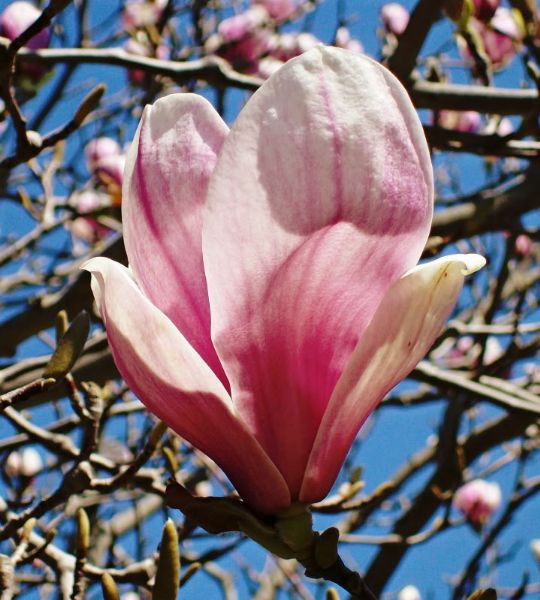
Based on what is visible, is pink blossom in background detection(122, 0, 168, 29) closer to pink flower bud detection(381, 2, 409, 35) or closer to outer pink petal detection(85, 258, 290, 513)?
pink flower bud detection(381, 2, 409, 35)

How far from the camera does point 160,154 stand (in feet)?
2.06

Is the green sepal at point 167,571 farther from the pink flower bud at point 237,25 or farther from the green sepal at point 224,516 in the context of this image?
the pink flower bud at point 237,25

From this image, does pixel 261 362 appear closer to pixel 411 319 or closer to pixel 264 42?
pixel 411 319

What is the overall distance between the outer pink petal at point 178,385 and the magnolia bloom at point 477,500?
8.04ft

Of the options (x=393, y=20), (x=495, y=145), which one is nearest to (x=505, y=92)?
(x=495, y=145)

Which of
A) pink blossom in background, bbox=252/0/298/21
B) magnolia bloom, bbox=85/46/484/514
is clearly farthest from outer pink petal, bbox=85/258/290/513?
pink blossom in background, bbox=252/0/298/21

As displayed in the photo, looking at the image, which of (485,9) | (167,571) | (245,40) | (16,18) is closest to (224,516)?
(167,571)

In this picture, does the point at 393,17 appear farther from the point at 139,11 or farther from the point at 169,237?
the point at 169,237

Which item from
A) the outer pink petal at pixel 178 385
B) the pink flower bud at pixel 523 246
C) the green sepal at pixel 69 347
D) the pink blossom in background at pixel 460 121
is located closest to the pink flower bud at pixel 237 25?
the pink blossom in background at pixel 460 121

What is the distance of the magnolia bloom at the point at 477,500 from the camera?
295 centimetres

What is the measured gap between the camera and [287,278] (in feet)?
1.86

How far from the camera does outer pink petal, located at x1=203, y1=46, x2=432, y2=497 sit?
21.2 inches

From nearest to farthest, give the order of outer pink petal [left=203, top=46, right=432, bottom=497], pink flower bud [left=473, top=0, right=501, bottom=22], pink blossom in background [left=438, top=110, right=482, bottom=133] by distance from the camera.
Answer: outer pink petal [left=203, top=46, right=432, bottom=497]
pink flower bud [left=473, top=0, right=501, bottom=22]
pink blossom in background [left=438, top=110, right=482, bottom=133]

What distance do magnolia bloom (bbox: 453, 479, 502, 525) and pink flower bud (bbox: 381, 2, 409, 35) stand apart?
5.03 ft
